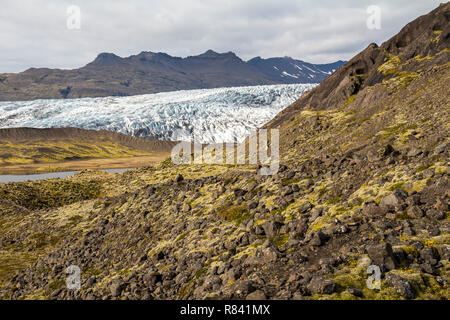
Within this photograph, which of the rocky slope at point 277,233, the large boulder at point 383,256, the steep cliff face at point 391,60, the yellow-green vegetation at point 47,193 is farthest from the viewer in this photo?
the steep cliff face at point 391,60

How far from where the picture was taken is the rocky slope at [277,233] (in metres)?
12.9

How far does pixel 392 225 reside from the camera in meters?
15.4

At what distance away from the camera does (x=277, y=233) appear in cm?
1902

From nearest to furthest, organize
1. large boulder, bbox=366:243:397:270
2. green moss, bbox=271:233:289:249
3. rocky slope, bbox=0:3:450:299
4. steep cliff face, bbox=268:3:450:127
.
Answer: large boulder, bbox=366:243:397:270, rocky slope, bbox=0:3:450:299, green moss, bbox=271:233:289:249, steep cliff face, bbox=268:3:450:127

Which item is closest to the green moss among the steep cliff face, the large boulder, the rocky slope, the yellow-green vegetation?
the rocky slope

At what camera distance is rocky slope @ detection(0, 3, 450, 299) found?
1291cm

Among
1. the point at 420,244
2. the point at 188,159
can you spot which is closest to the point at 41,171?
the point at 188,159

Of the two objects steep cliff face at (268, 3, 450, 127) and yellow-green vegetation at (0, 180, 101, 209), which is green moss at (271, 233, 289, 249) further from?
steep cliff face at (268, 3, 450, 127)

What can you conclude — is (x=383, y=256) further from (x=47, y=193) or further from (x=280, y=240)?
(x=47, y=193)

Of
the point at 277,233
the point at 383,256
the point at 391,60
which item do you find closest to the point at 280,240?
the point at 277,233

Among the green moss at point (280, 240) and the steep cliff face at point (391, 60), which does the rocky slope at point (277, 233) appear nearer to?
the green moss at point (280, 240)

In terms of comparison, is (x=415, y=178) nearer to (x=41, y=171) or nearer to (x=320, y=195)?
(x=320, y=195)

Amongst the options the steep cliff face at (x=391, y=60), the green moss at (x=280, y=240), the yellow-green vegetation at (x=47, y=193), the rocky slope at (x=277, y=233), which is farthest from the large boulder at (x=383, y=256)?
the yellow-green vegetation at (x=47, y=193)

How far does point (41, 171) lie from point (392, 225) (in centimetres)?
20018
